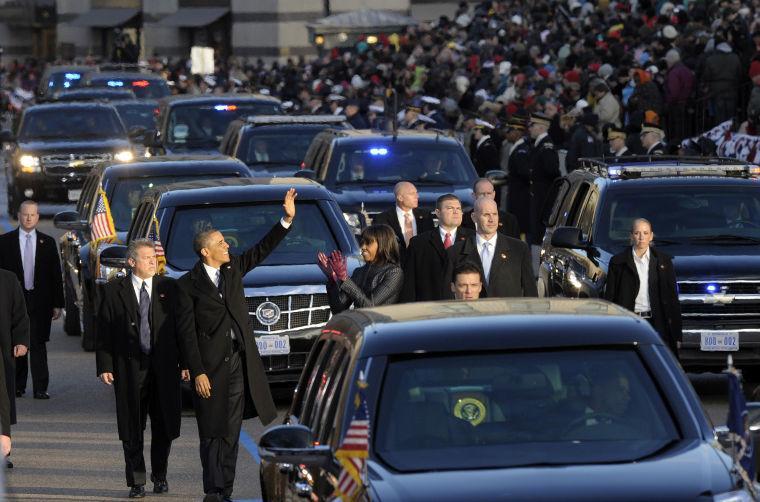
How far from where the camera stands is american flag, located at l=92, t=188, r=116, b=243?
60.1 feet

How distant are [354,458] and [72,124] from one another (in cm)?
2877

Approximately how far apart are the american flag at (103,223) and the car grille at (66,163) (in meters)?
15.0

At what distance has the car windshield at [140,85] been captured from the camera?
49.2 meters

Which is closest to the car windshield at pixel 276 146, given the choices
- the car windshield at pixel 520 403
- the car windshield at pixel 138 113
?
the car windshield at pixel 138 113

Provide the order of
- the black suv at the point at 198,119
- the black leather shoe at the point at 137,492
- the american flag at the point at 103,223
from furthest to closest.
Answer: the black suv at the point at 198,119, the american flag at the point at 103,223, the black leather shoe at the point at 137,492

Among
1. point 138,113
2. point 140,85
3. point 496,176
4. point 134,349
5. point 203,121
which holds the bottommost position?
point 140,85

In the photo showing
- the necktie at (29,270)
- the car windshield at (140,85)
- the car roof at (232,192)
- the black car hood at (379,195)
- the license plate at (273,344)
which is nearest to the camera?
the license plate at (273,344)

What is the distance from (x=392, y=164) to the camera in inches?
895

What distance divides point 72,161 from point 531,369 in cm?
2692

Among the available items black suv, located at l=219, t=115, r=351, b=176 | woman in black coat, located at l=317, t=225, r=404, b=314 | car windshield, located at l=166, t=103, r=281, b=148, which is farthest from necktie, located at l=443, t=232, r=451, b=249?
car windshield, located at l=166, t=103, r=281, b=148

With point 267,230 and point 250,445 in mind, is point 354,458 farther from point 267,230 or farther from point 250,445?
point 267,230

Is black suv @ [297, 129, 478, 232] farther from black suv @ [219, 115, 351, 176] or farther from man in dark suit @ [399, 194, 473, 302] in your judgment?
man in dark suit @ [399, 194, 473, 302]

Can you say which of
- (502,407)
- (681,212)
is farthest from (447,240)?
(502,407)

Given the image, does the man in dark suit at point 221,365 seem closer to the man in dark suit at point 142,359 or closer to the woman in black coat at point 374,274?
the man in dark suit at point 142,359
